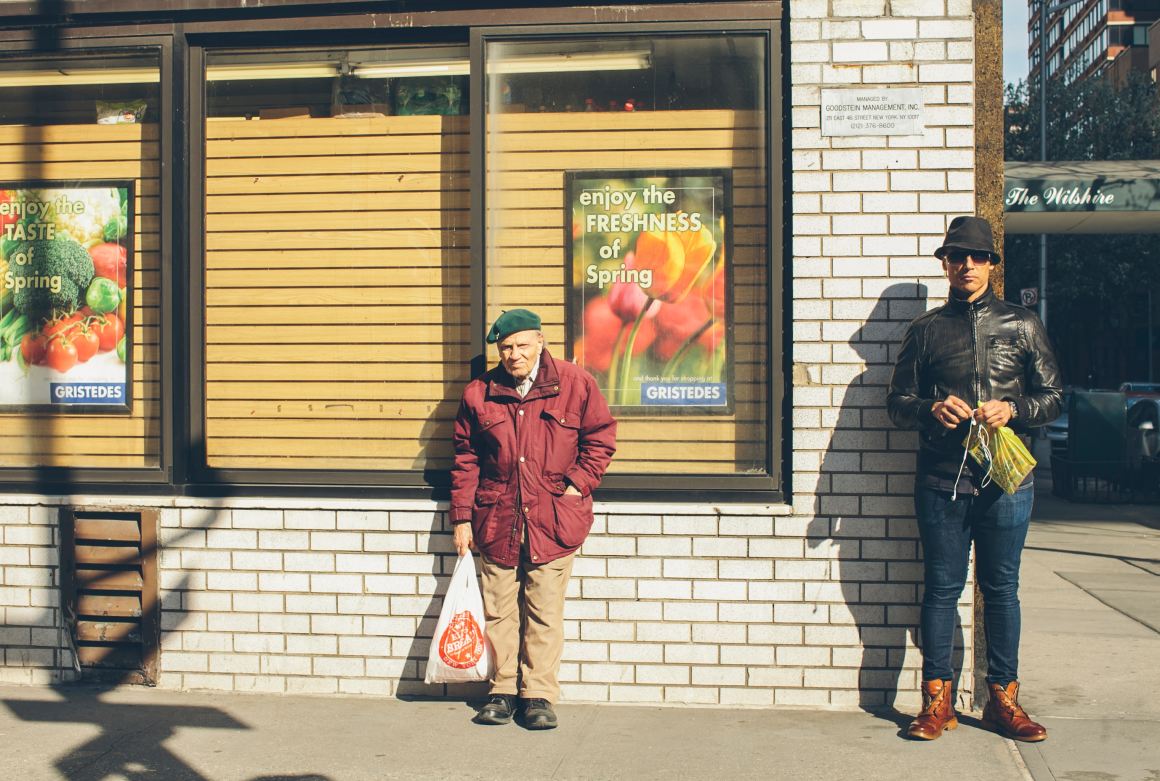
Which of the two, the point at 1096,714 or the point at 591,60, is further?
the point at 591,60

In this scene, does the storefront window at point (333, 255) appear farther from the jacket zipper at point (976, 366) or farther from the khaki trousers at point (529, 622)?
the jacket zipper at point (976, 366)

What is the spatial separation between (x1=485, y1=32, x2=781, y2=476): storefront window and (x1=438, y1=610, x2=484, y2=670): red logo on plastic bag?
3.38 ft

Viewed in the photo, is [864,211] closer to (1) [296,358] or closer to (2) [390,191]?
(2) [390,191]

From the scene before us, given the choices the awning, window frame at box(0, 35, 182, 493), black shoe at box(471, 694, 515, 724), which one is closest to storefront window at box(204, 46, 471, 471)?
window frame at box(0, 35, 182, 493)

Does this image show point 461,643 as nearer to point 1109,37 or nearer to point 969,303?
point 969,303

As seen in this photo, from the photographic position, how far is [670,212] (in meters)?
5.93

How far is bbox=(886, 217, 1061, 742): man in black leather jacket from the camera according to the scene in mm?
5078

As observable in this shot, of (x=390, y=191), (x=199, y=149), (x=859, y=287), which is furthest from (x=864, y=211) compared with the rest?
(x=199, y=149)

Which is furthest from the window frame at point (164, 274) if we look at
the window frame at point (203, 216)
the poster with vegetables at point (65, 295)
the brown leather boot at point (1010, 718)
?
the brown leather boot at point (1010, 718)

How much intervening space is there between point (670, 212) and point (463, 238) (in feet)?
3.26

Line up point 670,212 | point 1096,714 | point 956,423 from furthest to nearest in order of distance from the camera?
1. point 670,212
2. point 1096,714
3. point 956,423

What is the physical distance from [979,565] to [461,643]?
2.19m

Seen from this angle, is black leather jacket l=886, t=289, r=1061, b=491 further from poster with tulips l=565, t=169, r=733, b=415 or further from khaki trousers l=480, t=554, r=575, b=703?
khaki trousers l=480, t=554, r=575, b=703

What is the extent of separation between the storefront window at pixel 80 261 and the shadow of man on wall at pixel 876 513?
3309 mm
